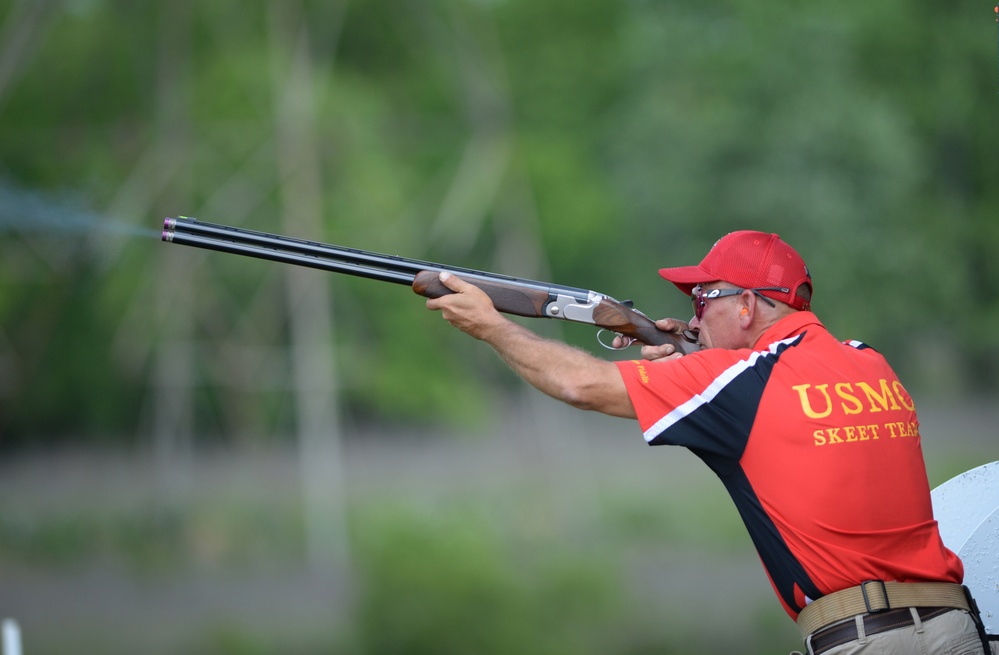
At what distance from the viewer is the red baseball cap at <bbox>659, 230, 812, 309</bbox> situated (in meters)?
3.34

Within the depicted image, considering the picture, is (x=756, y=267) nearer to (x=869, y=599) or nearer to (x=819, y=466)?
(x=819, y=466)

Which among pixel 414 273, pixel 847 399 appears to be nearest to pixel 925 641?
pixel 847 399

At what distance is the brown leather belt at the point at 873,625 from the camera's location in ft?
9.70

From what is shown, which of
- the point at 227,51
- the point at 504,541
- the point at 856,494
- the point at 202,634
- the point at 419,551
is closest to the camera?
the point at 856,494

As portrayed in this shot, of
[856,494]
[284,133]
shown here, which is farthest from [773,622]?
[856,494]

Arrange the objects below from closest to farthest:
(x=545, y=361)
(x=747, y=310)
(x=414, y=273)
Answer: (x=545, y=361) → (x=747, y=310) → (x=414, y=273)

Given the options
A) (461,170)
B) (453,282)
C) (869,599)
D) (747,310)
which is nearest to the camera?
(869,599)

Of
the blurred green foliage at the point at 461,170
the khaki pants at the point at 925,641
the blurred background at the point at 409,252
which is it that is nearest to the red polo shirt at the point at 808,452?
the khaki pants at the point at 925,641

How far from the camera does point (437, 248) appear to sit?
1544cm

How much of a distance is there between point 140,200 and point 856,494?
13638 millimetres

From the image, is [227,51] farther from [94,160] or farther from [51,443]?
[51,443]

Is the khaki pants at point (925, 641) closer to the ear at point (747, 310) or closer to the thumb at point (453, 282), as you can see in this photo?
the ear at point (747, 310)

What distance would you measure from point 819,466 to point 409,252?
41.0 feet

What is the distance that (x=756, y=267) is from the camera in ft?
11.0
